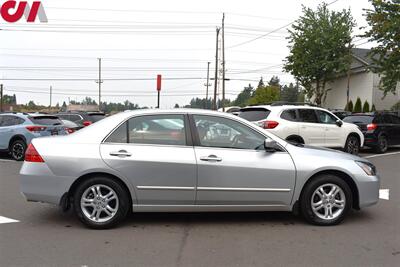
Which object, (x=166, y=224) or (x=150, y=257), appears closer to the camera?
(x=150, y=257)

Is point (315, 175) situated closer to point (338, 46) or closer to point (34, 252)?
point (34, 252)

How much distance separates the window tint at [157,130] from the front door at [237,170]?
22 cm

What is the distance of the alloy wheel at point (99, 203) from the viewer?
17.4 ft

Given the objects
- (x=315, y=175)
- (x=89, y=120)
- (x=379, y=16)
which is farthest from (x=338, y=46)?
(x=315, y=175)

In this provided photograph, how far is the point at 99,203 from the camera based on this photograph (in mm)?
5320

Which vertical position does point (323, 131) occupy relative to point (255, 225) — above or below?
above

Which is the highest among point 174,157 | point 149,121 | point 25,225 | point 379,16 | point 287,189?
point 379,16

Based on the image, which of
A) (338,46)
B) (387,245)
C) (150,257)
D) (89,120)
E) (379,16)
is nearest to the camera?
(150,257)

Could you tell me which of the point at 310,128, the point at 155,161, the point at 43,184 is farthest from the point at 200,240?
the point at 310,128

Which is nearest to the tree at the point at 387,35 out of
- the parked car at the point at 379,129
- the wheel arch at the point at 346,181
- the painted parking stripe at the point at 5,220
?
the parked car at the point at 379,129

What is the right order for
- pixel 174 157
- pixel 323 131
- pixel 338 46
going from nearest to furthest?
1. pixel 174 157
2. pixel 323 131
3. pixel 338 46

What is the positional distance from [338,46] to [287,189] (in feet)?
112

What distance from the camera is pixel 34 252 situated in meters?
4.54

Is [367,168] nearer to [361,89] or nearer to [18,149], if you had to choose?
[18,149]
